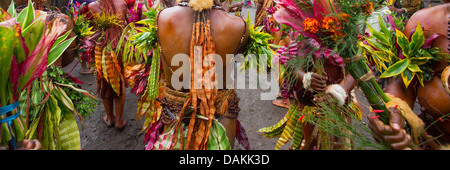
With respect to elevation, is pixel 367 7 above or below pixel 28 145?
above

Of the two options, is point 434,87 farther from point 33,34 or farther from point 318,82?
point 33,34

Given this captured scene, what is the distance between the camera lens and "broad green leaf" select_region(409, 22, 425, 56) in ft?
6.22

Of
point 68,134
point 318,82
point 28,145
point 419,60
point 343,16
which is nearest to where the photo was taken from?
point 28,145

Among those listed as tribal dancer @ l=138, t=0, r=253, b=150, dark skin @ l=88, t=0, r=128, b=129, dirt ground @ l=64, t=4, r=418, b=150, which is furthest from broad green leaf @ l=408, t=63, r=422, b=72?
dark skin @ l=88, t=0, r=128, b=129

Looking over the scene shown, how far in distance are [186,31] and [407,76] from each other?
142cm

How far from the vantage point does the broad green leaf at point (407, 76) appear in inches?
78.1

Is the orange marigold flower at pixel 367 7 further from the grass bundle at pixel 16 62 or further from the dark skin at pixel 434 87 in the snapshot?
the grass bundle at pixel 16 62

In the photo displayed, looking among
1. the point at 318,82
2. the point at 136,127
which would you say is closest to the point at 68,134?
the point at 318,82

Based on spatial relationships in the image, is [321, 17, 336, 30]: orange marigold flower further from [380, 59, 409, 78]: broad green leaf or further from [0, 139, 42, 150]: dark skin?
[0, 139, 42, 150]: dark skin

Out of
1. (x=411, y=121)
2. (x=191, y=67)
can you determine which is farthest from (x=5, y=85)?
(x=411, y=121)

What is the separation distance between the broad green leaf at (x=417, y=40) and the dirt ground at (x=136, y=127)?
85.8 inches

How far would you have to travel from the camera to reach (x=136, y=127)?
14.6 ft

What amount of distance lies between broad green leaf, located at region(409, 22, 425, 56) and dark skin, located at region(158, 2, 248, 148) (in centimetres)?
105

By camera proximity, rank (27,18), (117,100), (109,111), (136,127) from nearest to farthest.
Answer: (27,18) → (117,100) → (109,111) → (136,127)
